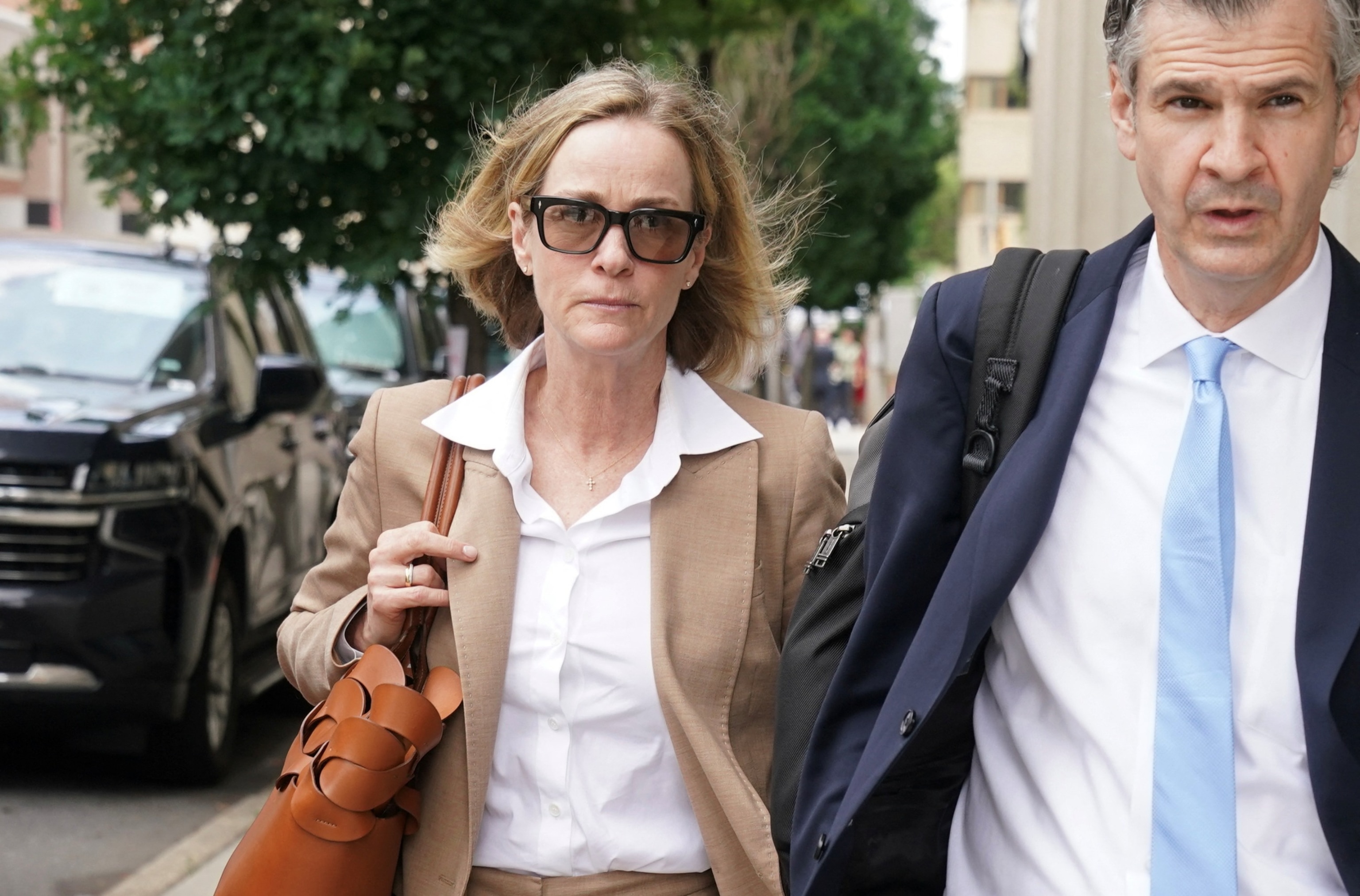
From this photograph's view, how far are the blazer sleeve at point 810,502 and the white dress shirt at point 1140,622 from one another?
1.91 ft

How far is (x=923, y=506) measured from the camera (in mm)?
2168

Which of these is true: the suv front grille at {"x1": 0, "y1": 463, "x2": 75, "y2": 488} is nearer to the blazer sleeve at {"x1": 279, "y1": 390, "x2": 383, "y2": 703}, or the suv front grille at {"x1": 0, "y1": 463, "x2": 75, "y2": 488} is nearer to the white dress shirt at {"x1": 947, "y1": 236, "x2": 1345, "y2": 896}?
the blazer sleeve at {"x1": 279, "y1": 390, "x2": 383, "y2": 703}

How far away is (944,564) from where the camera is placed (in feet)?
7.23

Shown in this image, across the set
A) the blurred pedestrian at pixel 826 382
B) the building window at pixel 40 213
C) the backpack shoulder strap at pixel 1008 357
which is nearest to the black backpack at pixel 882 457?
the backpack shoulder strap at pixel 1008 357

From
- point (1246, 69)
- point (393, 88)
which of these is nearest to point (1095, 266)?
point (1246, 69)

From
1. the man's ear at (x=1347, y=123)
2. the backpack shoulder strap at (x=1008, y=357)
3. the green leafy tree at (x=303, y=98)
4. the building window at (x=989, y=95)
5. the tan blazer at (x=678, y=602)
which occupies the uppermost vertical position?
the building window at (x=989, y=95)

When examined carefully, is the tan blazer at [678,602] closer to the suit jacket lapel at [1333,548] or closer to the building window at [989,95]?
the suit jacket lapel at [1333,548]

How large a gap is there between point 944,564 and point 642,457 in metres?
0.72

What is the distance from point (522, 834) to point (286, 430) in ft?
17.9

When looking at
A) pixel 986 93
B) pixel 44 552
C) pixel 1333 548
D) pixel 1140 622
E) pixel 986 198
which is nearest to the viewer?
pixel 1333 548

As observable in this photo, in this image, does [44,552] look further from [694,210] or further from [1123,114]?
[1123,114]

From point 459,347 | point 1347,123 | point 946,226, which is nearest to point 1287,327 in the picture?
point 1347,123

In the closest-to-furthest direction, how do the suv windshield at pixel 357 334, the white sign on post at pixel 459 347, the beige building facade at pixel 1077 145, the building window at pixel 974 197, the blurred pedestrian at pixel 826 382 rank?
the beige building facade at pixel 1077 145, the white sign on post at pixel 459 347, the suv windshield at pixel 357 334, the blurred pedestrian at pixel 826 382, the building window at pixel 974 197

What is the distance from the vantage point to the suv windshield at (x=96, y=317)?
687cm
